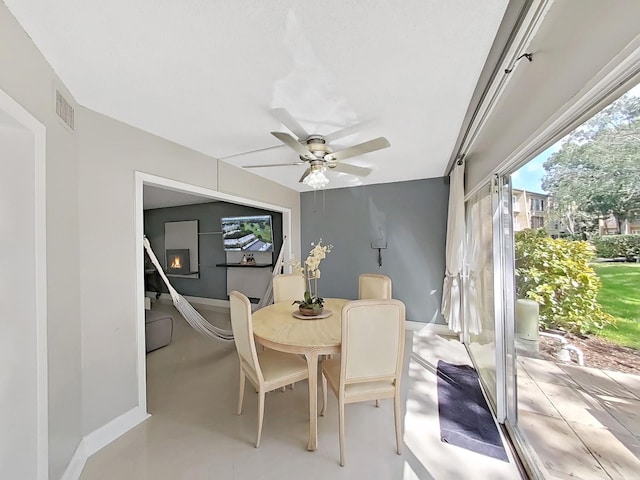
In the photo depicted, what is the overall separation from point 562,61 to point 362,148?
3.74 feet

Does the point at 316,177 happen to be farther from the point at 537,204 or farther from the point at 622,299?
the point at 622,299

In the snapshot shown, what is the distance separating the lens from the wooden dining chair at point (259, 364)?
1840 millimetres

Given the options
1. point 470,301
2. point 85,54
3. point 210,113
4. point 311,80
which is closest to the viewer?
point 85,54

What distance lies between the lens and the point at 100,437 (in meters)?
1.82

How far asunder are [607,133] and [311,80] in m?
1.34

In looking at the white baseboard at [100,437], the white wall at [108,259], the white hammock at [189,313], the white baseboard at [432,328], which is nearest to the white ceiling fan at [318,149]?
the white wall at [108,259]

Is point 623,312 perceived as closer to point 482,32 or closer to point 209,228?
point 482,32

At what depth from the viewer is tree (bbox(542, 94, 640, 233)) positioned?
886mm

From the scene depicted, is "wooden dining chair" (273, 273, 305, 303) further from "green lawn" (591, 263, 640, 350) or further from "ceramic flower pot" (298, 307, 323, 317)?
"green lawn" (591, 263, 640, 350)

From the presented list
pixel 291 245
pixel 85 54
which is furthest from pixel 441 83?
pixel 291 245

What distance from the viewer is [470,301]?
3.12 metres

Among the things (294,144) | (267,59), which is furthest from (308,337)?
(267,59)

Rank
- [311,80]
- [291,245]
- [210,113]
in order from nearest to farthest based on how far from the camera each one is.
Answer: [311,80], [210,113], [291,245]

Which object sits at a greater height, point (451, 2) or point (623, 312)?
point (451, 2)
